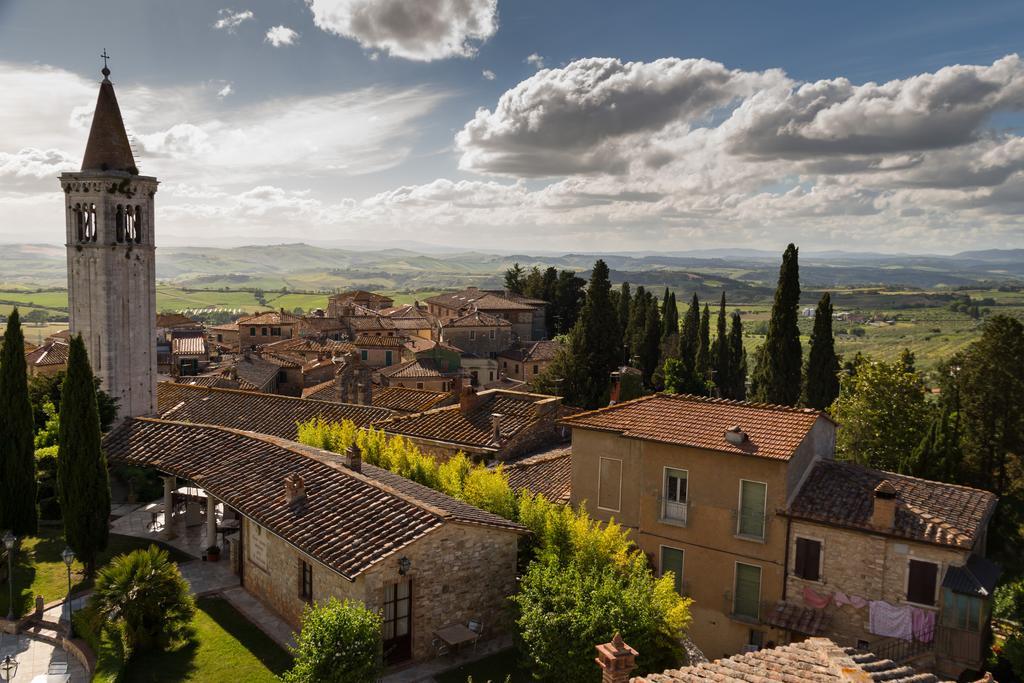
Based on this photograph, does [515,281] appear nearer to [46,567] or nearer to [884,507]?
[46,567]

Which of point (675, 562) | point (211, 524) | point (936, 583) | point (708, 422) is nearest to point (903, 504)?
point (936, 583)

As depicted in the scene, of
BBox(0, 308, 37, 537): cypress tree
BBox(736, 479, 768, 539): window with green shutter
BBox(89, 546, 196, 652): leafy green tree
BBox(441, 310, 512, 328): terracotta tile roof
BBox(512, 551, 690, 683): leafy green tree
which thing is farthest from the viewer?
BBox(441, 310, 512, 328): terracotta tile roof

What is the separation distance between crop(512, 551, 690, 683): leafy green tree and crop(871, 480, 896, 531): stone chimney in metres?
6.37

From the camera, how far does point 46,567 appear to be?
22.7 metres

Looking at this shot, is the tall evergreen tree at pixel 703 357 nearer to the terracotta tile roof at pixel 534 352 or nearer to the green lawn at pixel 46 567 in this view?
the terracotta tile roof at pixel 534 352

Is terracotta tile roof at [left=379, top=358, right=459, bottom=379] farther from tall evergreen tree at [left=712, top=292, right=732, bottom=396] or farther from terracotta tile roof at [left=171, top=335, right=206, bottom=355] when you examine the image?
terracotta tile roof at [left=171, top=335, right=206, bottom=355]

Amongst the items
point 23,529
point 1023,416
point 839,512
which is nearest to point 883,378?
point 1023,416

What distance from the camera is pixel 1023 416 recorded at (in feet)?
123

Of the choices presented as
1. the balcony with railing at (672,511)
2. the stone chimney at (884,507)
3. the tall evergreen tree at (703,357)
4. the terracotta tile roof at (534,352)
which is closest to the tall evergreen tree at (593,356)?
the tall evergreen tree at (703,357)

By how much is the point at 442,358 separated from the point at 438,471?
4346 centimetres

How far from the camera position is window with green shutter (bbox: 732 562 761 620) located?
20766 mm

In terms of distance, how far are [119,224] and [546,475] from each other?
23.5 metres

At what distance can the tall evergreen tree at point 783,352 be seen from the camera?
47.7 meters

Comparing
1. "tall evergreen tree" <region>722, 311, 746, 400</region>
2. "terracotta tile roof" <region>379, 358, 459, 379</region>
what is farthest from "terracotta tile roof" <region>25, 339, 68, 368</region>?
"tall evergreen tree" <region>722, 311, 746, 400</region>
